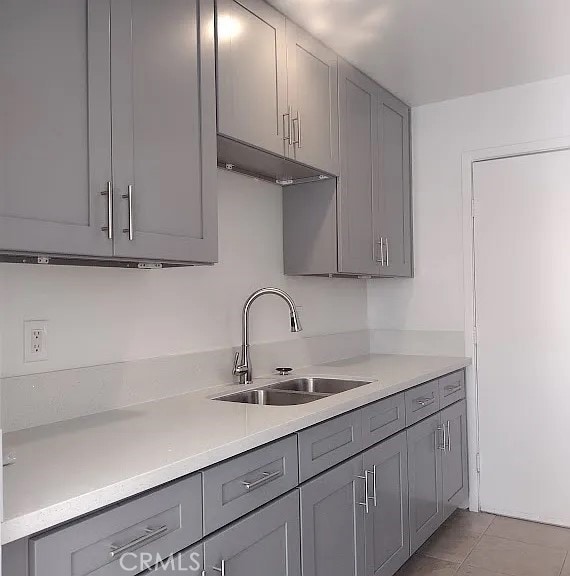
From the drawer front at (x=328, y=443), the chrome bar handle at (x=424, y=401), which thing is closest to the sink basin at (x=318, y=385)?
the chrome bar handle at (x=424, y=401)

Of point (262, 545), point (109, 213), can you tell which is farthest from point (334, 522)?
→ point (109, 213)

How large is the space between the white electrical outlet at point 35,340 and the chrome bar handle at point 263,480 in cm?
72

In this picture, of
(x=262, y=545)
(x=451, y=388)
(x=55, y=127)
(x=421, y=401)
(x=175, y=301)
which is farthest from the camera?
(x=451, y=388)

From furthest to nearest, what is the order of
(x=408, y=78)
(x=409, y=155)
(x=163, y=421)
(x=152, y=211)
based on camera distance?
(x=409, y=155)
(x=408, y=78)
(x=163, y=421)
(x=152, y=211)

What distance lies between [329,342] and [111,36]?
2.06 meters

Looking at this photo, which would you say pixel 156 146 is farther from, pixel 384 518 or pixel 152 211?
pixel 384 518

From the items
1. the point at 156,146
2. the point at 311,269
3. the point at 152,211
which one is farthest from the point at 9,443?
the point at 311,269

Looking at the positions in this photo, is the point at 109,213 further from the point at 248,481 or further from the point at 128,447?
the point at 248,481

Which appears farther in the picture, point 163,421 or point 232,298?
point 232,298

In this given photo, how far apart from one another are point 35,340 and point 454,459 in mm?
2276

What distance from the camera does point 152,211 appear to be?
1675 millimetres

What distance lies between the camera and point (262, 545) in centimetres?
164

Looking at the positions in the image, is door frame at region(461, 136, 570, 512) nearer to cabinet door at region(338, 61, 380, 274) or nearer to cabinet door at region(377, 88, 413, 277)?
cabinet door at region(377, 88, 413, 277)

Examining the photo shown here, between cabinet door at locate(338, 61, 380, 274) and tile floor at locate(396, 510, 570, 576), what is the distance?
1389 mm
